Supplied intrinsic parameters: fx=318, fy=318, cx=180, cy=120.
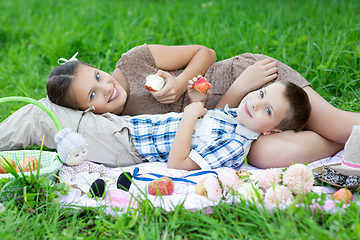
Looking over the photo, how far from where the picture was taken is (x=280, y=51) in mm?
3277

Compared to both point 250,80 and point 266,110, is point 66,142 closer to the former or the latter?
point 266,110

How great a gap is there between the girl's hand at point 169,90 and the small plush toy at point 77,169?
0.82m

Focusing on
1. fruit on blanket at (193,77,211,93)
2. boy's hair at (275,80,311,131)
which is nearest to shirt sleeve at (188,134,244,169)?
boy's hair at (275,80,311,131)

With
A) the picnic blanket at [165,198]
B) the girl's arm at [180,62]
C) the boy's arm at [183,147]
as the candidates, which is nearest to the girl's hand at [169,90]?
the girl's arm at [180,62]

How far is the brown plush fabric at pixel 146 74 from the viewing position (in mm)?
2578

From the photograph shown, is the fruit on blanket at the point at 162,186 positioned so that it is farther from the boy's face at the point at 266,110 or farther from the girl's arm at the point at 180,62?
the girl's arm at the point at 180,62

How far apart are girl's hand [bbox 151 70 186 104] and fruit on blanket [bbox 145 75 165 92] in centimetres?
3

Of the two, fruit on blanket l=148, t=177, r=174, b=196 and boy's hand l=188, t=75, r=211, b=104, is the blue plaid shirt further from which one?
fruit on blanket l=148, t=177, r=174, b=196

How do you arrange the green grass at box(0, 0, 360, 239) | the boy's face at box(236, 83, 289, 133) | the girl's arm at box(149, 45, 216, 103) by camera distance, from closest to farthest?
the green grass at box(0, 0, 360, 239) < the boy's face at box(236, 83, 289, 133) < the girl's arm at box(149, 45, 216, 103)

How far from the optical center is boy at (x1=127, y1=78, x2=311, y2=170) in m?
2.05

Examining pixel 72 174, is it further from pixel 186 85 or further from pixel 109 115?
pixel 186 85

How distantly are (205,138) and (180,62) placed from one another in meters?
0.80

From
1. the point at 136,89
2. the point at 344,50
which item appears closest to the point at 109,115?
the point at 136,89

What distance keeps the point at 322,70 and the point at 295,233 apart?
6.95 ft
